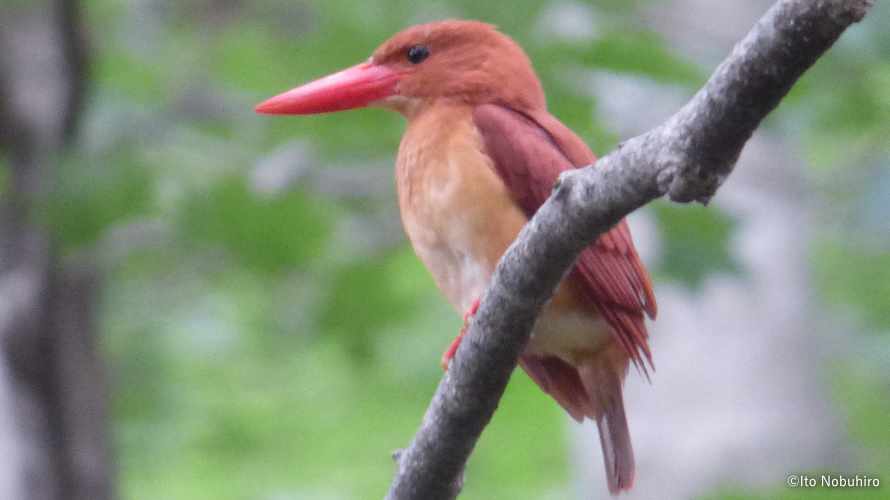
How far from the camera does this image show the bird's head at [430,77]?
116 inches

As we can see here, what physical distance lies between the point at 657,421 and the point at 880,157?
60.6 inches

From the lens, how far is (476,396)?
2.05 metres

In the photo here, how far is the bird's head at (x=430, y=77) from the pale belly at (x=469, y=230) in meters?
0.24

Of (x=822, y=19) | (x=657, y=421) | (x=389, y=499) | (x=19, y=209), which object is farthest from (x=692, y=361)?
(x=822, y=19)

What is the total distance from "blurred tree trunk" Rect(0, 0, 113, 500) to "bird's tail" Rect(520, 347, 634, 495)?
1449mm

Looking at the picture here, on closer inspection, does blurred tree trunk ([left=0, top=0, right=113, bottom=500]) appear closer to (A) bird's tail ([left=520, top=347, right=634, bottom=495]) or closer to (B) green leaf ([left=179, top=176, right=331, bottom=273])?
(B) green leaf ([left=179, top=176, right=331, bottom=273])

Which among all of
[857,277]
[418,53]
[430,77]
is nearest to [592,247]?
[430,77]

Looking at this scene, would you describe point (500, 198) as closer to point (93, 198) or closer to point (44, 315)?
point (93, 198)

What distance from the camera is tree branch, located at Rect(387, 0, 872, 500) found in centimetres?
140

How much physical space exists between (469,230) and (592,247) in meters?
0.23

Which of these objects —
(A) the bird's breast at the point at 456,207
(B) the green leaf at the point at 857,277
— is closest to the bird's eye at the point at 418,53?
(A) the bird's breast at the point at 456,207

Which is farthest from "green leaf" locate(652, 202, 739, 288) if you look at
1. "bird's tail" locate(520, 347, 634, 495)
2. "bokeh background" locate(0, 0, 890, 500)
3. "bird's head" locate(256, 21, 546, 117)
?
"bird's tail" locate(520, 347, 634, 495)

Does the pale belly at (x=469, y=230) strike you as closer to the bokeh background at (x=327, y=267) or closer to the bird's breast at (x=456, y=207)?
the bird's breast at (x=456, y=207)

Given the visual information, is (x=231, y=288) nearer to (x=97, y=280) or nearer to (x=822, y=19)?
(x=97, y=280)
